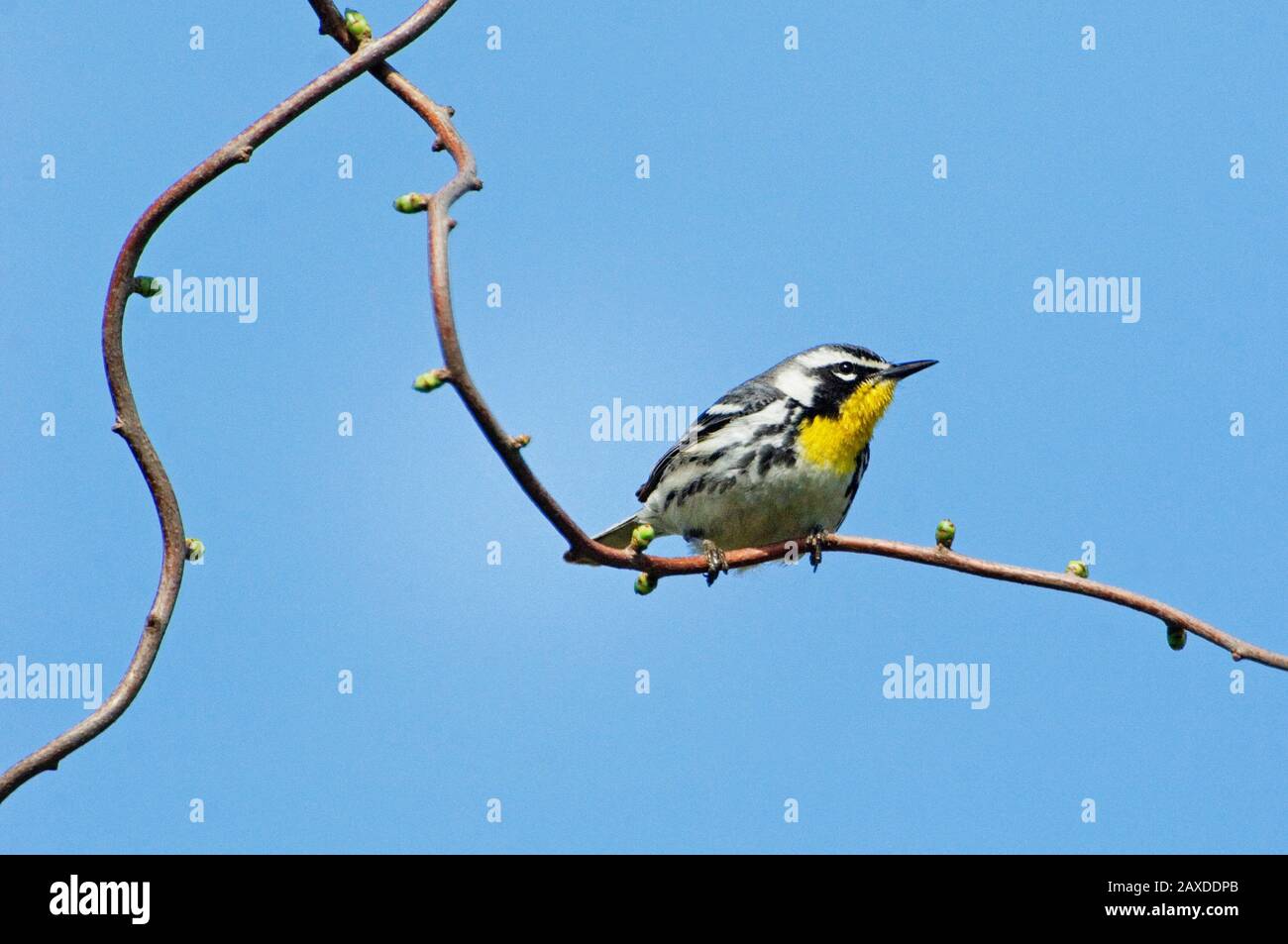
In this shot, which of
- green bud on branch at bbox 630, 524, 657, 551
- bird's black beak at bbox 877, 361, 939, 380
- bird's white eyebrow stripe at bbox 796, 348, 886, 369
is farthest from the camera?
bird's white eyebrow stripe at bbox 796, 348, 886, 369

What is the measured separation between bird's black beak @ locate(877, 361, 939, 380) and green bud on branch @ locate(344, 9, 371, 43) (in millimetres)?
4055

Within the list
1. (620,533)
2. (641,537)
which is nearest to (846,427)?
(620,533)

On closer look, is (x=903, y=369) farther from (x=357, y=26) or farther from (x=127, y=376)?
(x=127, y=376)

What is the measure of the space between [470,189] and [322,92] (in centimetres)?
46

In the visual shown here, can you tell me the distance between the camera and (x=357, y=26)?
3.78 m

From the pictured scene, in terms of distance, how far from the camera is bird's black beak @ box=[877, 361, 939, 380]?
23.8ft

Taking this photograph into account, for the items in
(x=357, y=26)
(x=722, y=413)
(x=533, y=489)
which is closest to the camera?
(x=533, y=489)

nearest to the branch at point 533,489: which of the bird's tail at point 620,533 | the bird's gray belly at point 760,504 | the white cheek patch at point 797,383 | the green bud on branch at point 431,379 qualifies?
the green bud on branch at point 431,379

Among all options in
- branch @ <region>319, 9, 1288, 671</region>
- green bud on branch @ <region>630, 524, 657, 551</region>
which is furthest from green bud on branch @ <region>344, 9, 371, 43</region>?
green bud on branch @ <region>630, 524, 657, 551</region>

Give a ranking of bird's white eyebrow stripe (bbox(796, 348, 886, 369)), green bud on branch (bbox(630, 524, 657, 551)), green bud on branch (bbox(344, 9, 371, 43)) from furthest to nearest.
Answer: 1. bird's white eyebrow stripe (bbox(796, 348, 886, 369))
2. green bud on branch (bbox(630, 524, 657, 551))
3. green bud on branch (bbox(344, 9, 371, 43))

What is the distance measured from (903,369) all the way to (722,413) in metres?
1.19

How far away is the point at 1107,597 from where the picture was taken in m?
3.91

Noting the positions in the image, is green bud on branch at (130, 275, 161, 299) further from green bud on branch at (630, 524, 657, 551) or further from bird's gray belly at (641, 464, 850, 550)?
bird's gray belly at (641, 464, 850, 550)

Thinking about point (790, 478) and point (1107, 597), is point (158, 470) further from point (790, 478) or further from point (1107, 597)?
point (790, 478)
